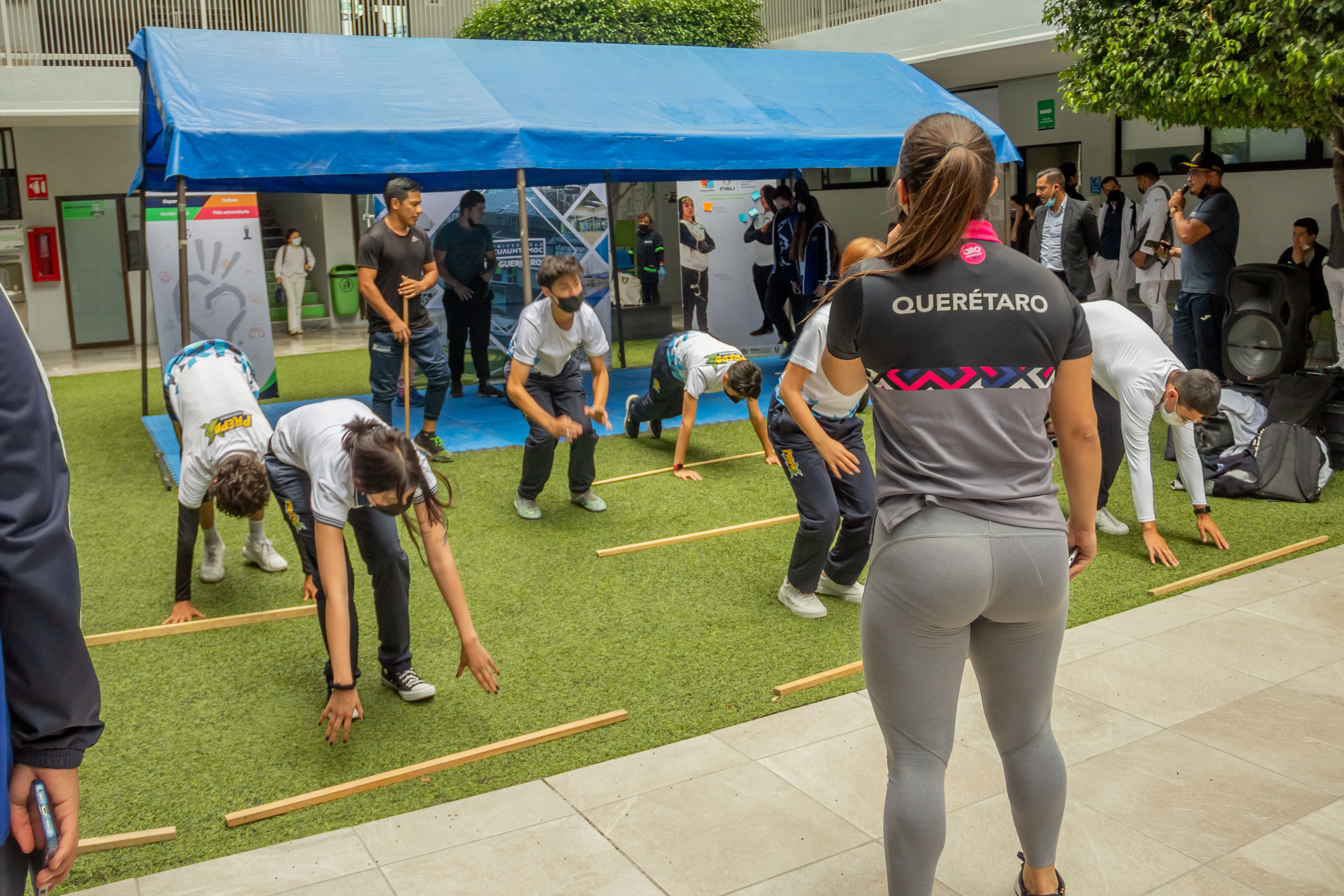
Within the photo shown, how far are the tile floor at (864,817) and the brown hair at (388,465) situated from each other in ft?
3.06

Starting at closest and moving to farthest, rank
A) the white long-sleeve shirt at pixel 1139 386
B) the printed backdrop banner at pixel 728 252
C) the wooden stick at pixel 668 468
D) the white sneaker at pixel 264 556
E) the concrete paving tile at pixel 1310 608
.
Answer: the concrete paving tile at pixel 1310 608
the white long-sleeve shirt at pixel 1139 386
the white sneaker at pixel 264 556
the wooden stick at pixel 668 468
the printed backdrop banner at pixel 728 252

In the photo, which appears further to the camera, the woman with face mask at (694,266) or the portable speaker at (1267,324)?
the woman with face mask at (694,266)

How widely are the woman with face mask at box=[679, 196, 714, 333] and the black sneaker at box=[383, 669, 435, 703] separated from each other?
28.0ft

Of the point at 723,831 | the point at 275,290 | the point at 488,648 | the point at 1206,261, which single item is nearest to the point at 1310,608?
the point at 723,831

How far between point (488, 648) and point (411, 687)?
0.55m

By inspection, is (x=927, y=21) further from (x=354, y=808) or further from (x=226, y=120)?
(x=354, y=808)

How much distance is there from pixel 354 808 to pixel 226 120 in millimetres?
5132

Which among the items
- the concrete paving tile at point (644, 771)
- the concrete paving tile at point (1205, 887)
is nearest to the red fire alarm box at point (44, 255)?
the concrete paving tile at point (644, 771)

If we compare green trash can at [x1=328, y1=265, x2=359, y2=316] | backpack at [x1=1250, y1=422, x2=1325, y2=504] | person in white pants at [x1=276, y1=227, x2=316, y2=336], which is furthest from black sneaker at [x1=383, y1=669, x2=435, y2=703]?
green trash can at [x1=328, y1=265, x2=359, y2=316]

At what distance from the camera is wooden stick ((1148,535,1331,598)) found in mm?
4949

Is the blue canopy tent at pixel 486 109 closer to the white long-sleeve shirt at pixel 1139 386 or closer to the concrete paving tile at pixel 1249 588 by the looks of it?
the white long-sleeve shirt at pixel 1139 386

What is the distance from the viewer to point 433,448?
7891 mm

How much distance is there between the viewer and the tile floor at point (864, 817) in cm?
281

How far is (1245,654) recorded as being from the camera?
421cm
